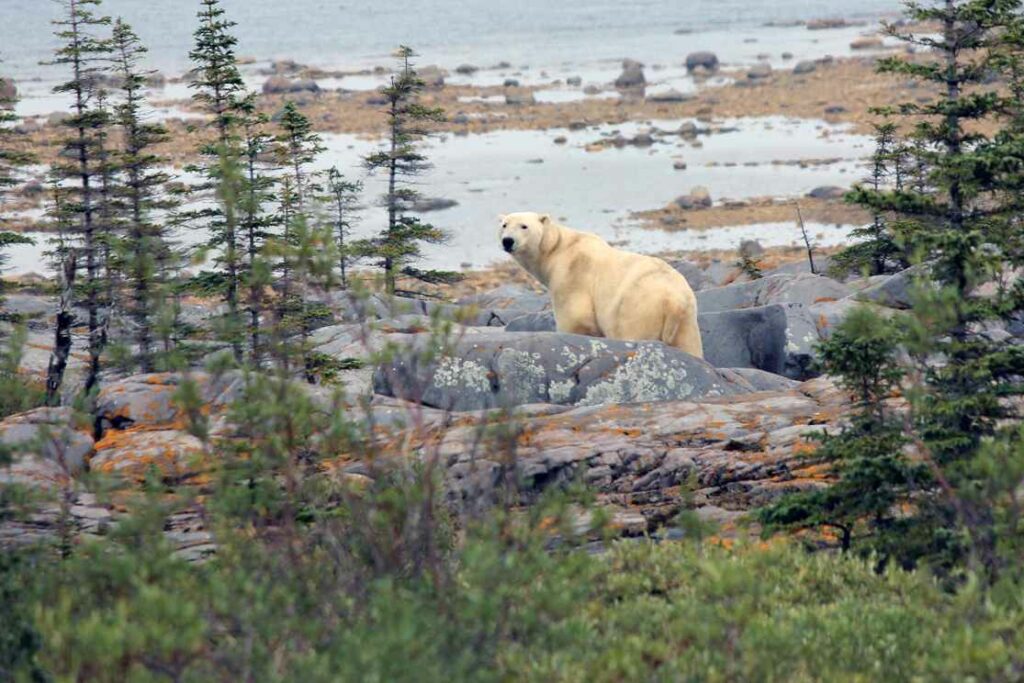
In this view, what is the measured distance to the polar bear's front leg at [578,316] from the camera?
691 inches

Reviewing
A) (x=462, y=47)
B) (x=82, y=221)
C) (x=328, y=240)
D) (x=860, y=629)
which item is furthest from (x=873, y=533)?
(x=462, y=47)

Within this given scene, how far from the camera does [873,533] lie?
9602mm

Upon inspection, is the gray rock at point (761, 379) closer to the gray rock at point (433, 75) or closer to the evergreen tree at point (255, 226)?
the evergreen tree at point (255, 226)

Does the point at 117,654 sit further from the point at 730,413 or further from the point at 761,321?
the point at 761,321

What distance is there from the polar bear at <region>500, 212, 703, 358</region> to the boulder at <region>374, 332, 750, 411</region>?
1.34 meters

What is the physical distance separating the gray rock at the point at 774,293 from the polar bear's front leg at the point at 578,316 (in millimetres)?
5141

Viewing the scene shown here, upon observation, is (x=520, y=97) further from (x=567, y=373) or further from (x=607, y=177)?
(x=567, y=373)

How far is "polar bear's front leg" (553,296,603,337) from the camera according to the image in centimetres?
1756

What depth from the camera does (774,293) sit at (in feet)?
74.0

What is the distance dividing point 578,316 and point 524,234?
1.26m

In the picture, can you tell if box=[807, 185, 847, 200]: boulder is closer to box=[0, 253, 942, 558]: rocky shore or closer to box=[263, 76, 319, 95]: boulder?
box=[0, 253, 942, 558]: rocky shore

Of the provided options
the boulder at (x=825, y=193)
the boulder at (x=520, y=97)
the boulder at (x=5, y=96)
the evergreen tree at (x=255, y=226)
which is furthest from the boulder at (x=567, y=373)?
the boulder at (x=520, y=97)

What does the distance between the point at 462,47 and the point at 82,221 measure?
75168 millimetres

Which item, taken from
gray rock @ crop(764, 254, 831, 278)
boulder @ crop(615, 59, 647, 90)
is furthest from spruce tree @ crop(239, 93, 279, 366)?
boulder @ crop(615, 59, 647, 90)
